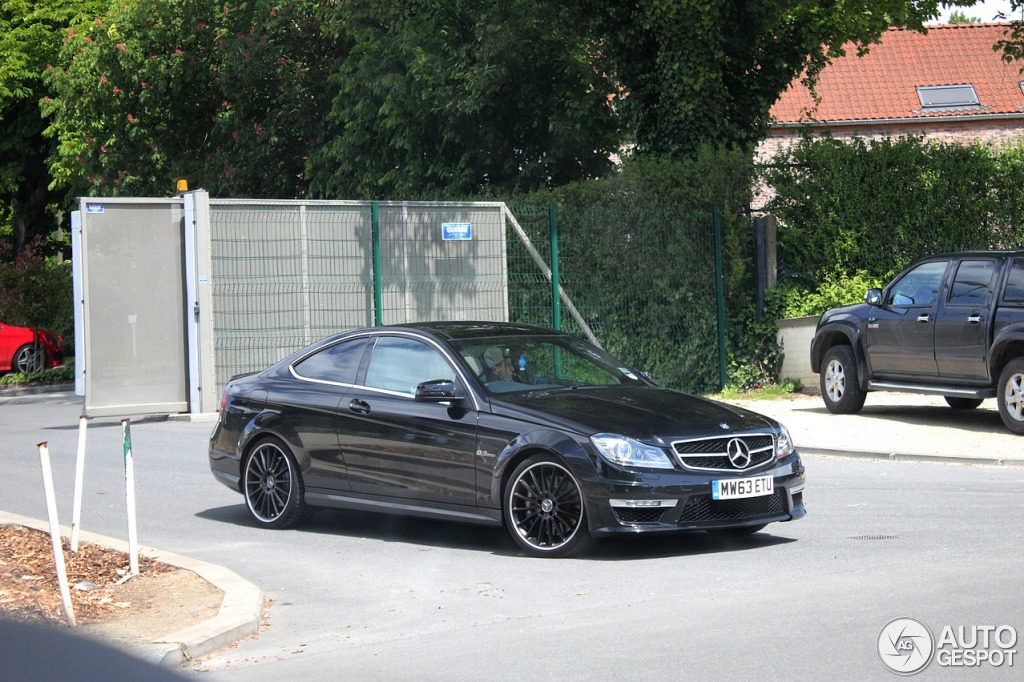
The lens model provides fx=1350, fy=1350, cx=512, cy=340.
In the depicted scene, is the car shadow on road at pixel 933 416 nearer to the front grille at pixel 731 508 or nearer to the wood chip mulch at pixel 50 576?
the front grille at pixel 731 508

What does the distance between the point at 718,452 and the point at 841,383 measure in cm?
848

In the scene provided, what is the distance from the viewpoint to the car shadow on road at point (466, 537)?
895cm

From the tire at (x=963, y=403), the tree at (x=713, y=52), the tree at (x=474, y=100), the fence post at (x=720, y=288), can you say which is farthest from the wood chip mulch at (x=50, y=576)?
the tree at (x=474, y=100)

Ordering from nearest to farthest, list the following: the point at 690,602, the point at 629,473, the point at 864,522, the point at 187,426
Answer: the point at 690,602 < the point at 629,473 < the point at 864,522 < the point at 187,426

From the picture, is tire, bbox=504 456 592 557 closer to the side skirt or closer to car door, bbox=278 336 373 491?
the side skirt

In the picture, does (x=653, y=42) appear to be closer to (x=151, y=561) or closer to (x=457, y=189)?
(x=457, y=189)

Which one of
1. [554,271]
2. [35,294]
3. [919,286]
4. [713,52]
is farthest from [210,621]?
[35,294]

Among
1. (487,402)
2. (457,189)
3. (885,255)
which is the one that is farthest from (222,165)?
(487,402)

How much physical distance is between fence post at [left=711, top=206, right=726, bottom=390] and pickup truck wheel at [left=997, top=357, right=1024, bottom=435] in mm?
5699

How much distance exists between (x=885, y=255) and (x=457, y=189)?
834 cm

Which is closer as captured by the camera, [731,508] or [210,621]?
[210,621]

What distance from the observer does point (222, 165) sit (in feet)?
101

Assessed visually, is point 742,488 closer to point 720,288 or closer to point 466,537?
point 466,537

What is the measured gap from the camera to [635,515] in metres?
8.35
